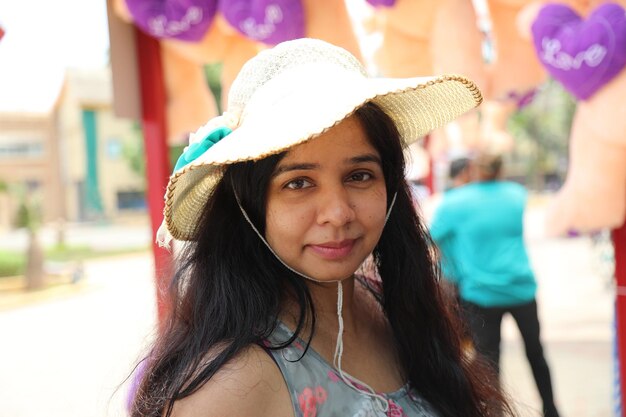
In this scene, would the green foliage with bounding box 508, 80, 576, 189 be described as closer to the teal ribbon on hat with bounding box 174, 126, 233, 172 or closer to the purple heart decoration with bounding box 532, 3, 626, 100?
the purple heart decoration with bounding box 532, 3, 626, 100

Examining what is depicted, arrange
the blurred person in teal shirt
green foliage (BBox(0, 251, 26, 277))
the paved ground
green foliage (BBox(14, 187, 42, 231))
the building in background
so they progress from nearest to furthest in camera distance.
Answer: the blurred person in teal shirt
the paved ground
green foliage (BBox(14, 187, 42, 231))
green foliage (BBox(0, 251, 26, 277))
the building in background

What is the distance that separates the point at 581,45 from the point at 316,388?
1.70m

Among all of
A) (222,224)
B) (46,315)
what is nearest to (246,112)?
(222,224)

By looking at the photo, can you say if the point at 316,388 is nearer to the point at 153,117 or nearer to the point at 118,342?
the point at 153,117

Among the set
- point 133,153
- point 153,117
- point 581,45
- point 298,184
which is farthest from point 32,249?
point 133,153

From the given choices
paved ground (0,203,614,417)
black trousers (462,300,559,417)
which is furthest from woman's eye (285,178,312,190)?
black trousers (462,300,559,417)

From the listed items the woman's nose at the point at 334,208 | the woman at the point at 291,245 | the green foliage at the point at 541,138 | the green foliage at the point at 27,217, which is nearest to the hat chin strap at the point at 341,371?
the woman at the point at 291,245

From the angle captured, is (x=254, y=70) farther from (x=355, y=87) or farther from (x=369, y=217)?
(x=369, y=217)

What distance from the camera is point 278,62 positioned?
3.43 feet

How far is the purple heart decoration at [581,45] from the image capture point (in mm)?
2057

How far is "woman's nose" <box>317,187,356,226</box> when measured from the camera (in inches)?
36.5

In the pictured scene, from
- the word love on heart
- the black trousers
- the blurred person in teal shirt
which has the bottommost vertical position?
the black trousers

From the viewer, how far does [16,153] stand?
2153 centimetres

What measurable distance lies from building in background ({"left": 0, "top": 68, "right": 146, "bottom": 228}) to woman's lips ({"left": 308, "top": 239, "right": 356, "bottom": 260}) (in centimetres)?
1735
